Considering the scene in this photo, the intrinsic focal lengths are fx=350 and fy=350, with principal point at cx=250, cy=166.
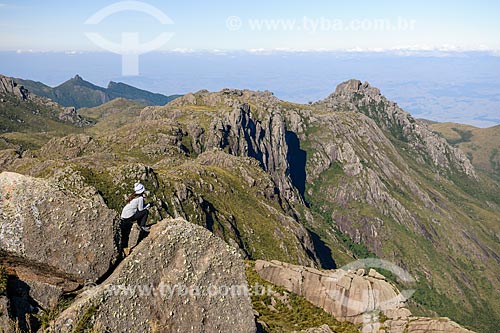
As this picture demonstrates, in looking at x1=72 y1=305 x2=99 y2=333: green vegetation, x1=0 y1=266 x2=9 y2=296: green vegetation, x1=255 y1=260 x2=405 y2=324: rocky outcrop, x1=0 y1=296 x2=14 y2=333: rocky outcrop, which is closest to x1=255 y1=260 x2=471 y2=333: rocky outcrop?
x1=255 y1=260 x2=405 y2=324: rocky outcrop

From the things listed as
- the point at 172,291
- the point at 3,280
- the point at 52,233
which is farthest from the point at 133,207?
the point at 3,280

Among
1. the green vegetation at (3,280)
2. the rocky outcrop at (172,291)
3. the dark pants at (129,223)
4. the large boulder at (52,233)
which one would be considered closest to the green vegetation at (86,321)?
the rocky outcrop at (172,291)

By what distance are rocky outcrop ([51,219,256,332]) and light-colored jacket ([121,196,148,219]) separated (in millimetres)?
2004

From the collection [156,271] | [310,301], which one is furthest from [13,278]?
[310,301]

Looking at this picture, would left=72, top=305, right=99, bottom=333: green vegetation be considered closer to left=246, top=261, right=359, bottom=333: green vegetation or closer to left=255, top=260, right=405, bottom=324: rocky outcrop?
left=246, top=261, right=359, bottom=333: green vegetation

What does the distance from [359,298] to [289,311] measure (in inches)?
410

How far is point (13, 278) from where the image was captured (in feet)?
66.9

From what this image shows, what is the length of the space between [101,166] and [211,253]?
13555 cm

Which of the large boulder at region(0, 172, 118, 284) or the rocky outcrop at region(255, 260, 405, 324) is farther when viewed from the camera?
the rocky outcrop at region(255, 260, 405, 324)

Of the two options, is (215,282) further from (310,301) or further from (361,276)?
(361,276)

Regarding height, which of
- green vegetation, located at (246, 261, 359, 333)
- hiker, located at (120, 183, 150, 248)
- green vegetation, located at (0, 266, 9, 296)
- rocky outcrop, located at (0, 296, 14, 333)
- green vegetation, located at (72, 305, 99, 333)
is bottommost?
green vegetation, located at (246, 261, 359, 333)

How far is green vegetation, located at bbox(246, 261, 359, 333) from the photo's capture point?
44.9m

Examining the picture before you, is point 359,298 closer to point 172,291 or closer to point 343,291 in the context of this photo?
point 343,291

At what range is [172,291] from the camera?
2422 centimetres
